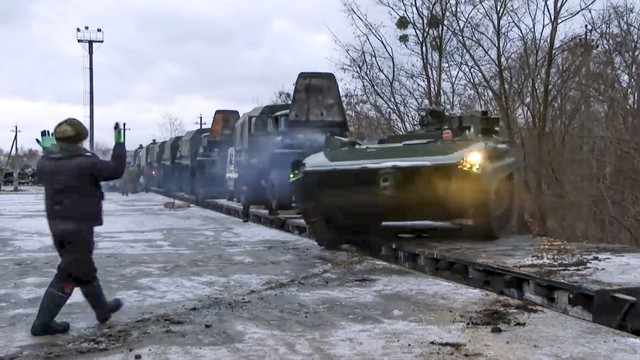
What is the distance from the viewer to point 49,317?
5.42m

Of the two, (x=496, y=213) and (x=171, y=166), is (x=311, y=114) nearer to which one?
(x=496, y=213)

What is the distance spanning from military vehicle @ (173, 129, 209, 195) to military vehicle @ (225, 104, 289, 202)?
26.8ft

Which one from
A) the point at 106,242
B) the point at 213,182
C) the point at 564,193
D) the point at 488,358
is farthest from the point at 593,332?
the point at 213,182

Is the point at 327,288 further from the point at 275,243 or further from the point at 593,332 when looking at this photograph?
the point at 275,243

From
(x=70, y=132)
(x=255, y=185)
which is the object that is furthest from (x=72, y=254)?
(x=255, y=185)

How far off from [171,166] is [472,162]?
76.9ft

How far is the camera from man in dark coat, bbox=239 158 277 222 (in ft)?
51.7

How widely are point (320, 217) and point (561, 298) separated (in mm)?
4352

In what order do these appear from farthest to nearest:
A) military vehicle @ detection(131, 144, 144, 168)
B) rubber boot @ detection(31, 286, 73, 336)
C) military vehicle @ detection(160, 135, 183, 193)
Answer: military vehicle @ detection(131, 144, 144, 168) → military vehicle @ detection(160, 135, 183, 193) → rubber boot @ detection(31, 286, 73, 336)

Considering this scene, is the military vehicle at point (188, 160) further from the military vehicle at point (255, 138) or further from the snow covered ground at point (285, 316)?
the snow covered ground at point (285, 316)

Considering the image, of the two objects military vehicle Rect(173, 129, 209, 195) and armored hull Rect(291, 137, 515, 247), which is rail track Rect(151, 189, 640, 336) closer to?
armored hull Rect(291, 137, 515, 247)

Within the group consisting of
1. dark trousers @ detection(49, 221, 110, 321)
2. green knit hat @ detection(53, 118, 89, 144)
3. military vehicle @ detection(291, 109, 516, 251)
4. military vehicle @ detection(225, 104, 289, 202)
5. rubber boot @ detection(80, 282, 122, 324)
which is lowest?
rubber boot @ detection(80, 282, 122, 324)

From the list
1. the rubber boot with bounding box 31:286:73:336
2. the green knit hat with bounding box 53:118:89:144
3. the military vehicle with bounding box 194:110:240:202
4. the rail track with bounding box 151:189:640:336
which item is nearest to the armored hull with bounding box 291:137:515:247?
the rail track with bounding box 151:189:640:336

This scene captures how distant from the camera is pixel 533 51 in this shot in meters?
19.1
